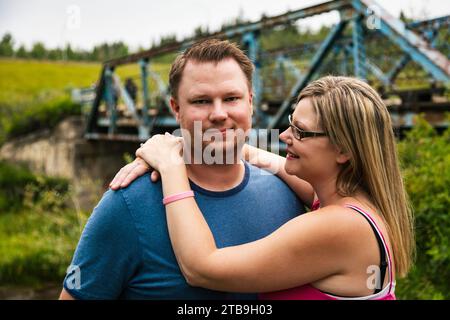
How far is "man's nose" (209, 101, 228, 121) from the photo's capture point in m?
2.05

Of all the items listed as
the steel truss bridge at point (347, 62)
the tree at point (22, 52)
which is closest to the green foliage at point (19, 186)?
the steel truss bridge at point (347, 62)

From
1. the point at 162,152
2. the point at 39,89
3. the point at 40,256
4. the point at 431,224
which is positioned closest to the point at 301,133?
the point at 162,152

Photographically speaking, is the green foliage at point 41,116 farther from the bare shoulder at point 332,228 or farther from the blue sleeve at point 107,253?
the bare shoulder at point 332,228

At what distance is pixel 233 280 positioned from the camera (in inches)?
73.4

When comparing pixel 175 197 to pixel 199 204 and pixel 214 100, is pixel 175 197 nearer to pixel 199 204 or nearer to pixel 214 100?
pixel 199 204

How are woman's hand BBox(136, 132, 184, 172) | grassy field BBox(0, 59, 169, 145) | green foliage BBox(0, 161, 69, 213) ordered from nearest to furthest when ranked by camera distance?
1. woman's hand BBox(136, 132, 184, 172)
2. green foliage BBox(0, 161, 69, 213)
3. grassy field BBox(0, 59, 169, 145)

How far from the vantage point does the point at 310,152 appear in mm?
2033

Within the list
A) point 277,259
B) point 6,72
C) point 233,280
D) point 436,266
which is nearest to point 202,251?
point 233,280

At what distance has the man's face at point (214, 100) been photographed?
207cm

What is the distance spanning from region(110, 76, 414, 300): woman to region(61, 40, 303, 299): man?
0.10 m

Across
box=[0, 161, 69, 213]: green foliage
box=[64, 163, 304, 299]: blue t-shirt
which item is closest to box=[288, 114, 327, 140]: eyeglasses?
box=[64, 163, 304, 299]: blue t-shirt

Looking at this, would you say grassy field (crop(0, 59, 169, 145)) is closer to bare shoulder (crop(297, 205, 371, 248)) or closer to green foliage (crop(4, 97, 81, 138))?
green foliage (crop(4, 97, 81, 138))

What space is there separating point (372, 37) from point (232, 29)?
10.1 ft

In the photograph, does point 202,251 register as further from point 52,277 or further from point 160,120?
point 160,120
